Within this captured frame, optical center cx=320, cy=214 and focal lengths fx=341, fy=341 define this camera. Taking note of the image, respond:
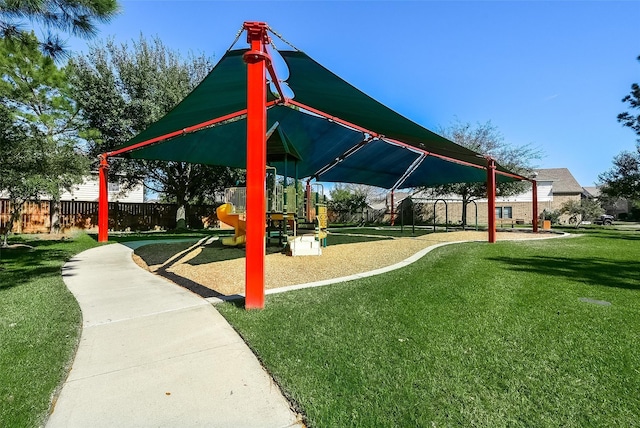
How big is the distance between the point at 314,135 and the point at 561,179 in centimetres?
4041

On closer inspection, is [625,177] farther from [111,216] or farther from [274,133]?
[111,216]

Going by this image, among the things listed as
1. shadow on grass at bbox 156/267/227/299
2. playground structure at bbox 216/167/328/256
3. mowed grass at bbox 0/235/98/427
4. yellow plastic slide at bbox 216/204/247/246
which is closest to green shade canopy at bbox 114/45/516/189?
playground structure at bbox 216/167/328/256

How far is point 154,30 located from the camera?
18.7 meters

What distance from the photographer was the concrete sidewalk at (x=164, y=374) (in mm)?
2129

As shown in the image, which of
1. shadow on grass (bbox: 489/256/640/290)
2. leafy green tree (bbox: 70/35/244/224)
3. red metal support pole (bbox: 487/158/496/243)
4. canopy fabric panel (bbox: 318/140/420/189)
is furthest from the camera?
leafy green tree (bbox: 70/35/244/224)

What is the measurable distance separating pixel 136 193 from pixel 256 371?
2965 cm

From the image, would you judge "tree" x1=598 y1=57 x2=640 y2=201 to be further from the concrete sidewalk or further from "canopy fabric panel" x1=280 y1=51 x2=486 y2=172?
the concrete sidewalk

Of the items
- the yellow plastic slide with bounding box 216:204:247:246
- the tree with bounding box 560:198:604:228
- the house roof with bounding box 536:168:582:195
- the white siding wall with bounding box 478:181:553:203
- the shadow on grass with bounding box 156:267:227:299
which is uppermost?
the house roof with bounding box 536:168:582:195

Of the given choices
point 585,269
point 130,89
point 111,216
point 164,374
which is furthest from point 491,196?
point 111,216

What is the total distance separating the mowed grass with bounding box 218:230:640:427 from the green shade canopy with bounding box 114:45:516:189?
3.90 m

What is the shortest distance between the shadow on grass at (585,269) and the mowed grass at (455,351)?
223mm

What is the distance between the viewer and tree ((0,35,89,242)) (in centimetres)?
811

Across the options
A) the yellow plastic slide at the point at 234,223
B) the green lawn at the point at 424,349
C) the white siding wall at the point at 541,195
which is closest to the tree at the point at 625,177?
the white siding wall at the point at 541,195

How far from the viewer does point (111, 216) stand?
20250 millimetres
